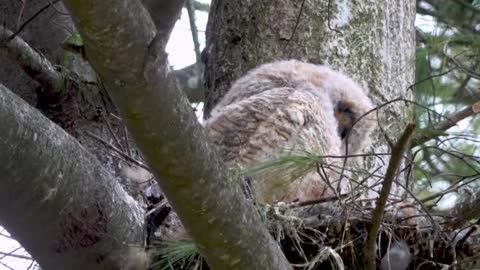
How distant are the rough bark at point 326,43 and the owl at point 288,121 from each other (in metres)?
0.12

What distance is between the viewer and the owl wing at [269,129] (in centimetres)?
301

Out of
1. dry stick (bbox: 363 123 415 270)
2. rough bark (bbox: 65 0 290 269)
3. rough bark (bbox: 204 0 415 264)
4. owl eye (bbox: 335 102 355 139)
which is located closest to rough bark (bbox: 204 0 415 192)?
rough bark (bbox: 204 0 415 264)

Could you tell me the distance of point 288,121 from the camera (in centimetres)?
309

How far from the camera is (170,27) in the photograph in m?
3.12

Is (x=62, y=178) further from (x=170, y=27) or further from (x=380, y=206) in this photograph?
(x=170, y=27)

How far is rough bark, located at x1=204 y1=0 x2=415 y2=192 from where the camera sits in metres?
3.72

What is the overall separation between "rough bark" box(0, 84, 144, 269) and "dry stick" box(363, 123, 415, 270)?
0.59 metres

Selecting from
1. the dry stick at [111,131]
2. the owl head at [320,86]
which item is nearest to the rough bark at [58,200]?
the dry stick at [111,131]

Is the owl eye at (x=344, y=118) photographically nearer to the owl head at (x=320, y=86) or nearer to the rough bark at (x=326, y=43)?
the owl head at (x=320, y=86)

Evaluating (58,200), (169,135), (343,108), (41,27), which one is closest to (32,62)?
(41,27)

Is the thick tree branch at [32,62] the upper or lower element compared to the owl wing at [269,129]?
upper

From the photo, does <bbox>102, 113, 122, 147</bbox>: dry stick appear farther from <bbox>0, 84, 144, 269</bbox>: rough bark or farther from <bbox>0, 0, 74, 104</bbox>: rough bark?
<bbox>0, 84, 144, 269</bbox>: rough bark

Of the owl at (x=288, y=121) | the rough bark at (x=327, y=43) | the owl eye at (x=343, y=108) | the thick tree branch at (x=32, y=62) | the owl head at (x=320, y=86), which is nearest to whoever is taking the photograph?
the thick tree branch at (x=32, y=62)

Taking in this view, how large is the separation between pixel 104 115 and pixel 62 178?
1.00 meters
